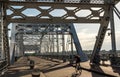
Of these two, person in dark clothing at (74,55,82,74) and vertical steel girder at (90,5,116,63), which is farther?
vertical steel girder at (90,5,116,63)

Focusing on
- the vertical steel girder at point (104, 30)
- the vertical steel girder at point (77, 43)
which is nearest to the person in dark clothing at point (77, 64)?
the vertical steel girder at point (104, 30)

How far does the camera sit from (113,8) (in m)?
29.9

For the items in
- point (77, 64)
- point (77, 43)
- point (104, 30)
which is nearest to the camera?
point (77, 64)

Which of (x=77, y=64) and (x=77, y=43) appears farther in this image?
(x=77, y=43)

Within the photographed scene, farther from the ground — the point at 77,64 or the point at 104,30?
the point at 104,30

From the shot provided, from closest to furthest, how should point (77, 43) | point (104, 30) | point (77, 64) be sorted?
1. point (77, 64)
2. point (104, 30)
3. point (77, 43)

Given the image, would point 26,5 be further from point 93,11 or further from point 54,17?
point 93,11

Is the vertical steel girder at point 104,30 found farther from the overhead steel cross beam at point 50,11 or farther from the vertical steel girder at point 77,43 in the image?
the vertical steel girder at point 77,43

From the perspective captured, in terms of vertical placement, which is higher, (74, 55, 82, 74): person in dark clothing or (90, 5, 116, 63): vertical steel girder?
(90, 5, 116, 63): vertical steel girder

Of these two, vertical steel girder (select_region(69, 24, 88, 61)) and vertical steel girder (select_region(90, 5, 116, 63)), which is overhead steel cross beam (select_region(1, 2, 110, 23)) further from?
vertical steel girder (select_region(69, 24, 88, 61))

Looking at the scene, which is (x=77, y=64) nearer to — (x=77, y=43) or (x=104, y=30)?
(x=104, y=30)

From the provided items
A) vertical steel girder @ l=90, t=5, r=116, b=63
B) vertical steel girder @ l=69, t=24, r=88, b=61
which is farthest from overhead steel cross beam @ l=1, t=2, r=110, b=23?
vertical steel girder @ l=69, t=24, r=88, b=61

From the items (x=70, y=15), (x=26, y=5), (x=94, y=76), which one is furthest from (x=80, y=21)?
(x=94, y=76)

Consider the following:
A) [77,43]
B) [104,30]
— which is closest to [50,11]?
[104,30]
